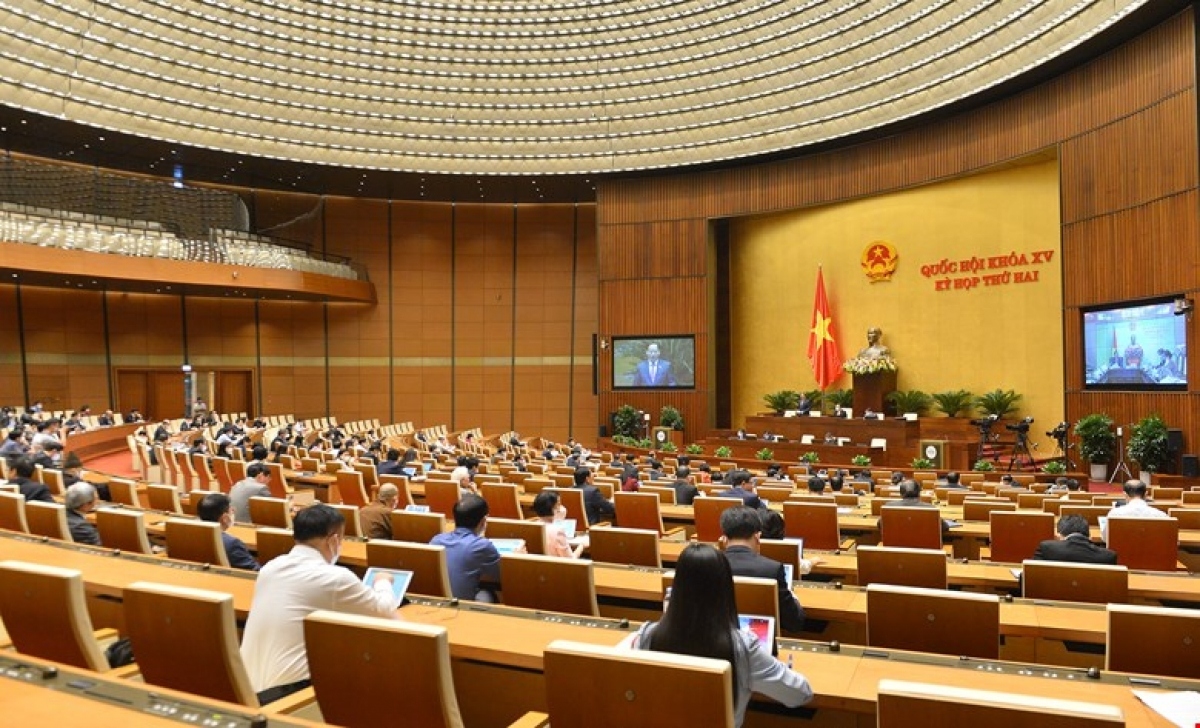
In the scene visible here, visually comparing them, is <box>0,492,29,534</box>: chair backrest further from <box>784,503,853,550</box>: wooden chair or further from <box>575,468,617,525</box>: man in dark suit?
<box>784,503,853,550</box>: wooden chair

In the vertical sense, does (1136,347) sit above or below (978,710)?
above

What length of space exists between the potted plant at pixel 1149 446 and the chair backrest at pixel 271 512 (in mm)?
12289

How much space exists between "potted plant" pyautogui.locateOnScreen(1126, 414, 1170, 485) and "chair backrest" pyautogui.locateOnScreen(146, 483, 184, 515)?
1297 centimetres

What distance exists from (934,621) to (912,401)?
16.6 m

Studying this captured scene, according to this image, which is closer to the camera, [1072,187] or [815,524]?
[815,524]

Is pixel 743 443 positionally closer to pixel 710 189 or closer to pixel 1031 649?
pixel 710 189

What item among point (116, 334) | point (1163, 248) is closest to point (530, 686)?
point (1163, 248)

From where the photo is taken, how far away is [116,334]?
22312 mm

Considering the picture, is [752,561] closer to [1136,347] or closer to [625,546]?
[625,546]

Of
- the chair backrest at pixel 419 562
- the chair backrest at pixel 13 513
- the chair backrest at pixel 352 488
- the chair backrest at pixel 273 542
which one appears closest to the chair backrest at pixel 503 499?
the chair backrest at pixel 352 488

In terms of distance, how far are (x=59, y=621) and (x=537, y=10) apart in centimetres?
1831

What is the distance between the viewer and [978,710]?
1.77m

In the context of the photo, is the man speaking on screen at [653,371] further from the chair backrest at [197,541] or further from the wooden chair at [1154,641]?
the wooden chair at [1154,641]

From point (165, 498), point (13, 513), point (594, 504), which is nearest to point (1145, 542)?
point (594, 504)
